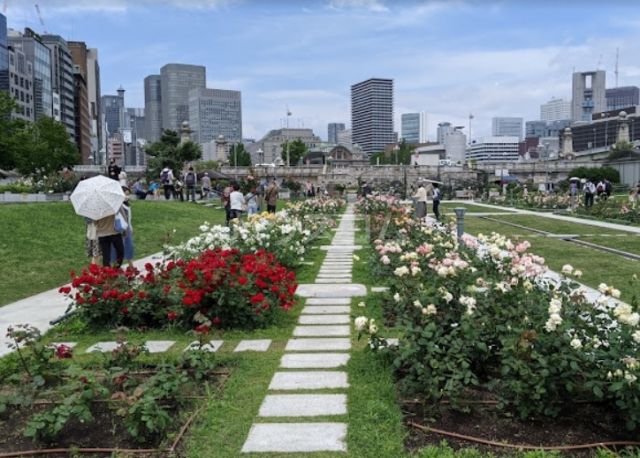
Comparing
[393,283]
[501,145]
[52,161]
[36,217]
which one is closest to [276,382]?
[393,283]

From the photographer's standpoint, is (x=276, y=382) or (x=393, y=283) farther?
(x=393, y=283)

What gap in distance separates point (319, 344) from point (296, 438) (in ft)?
7.44

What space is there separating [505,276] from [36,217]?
14346 millimetres

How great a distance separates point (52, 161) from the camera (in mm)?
60469

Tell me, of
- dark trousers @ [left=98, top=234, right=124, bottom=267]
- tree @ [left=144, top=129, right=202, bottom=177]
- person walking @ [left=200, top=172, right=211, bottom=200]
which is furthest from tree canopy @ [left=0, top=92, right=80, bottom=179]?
dark trousers @ [left=98, top=234, right=124, bottom=267]

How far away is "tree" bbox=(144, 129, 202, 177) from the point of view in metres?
51.7

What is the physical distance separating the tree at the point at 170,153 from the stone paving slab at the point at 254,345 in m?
45.3

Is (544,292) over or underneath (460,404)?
over

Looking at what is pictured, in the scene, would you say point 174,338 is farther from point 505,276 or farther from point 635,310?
point 635,310

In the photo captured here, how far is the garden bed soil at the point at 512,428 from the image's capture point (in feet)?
12.4

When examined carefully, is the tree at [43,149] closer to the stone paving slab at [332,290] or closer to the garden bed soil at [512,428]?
the stone paving slab at [332,290]

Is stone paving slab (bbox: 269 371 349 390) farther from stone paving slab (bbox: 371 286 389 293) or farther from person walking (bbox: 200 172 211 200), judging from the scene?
person walking (bbox: 200 172 211 200)

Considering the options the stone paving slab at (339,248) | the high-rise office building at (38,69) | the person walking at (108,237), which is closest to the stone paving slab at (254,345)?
the person walking at (108,237)

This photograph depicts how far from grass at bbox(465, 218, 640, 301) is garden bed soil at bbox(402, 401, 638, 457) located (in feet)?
11.4
